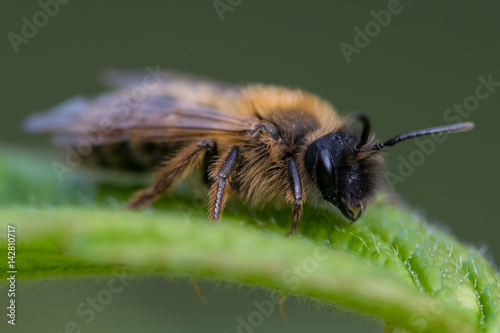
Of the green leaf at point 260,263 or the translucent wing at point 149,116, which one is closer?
the green leaf at point 260,263

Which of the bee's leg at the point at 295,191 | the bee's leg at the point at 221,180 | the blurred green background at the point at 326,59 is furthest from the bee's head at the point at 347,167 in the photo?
the blurred green background at the point at 326,59

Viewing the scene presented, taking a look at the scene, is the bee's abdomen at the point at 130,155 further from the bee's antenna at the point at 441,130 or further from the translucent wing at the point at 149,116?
the bee's antenna at the point at 441,130

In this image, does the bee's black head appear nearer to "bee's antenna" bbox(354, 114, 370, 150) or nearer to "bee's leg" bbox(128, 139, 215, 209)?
"bee's antenna" bbox(354, 114, 370, 150)

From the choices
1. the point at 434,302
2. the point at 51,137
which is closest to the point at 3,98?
the point at 51,137

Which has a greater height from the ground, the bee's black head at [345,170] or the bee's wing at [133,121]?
the bee's black head at [345,170]

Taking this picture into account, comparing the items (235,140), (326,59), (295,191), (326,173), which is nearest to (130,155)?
(235,140)

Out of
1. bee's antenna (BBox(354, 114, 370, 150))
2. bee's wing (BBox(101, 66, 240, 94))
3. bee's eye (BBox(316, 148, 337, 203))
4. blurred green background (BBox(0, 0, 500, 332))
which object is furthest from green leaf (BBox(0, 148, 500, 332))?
blurred green background (BBox(0, 0, 500, 332))

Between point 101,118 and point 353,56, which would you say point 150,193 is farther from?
point 353,56

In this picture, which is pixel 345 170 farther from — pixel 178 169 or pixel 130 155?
pixel 130 155
